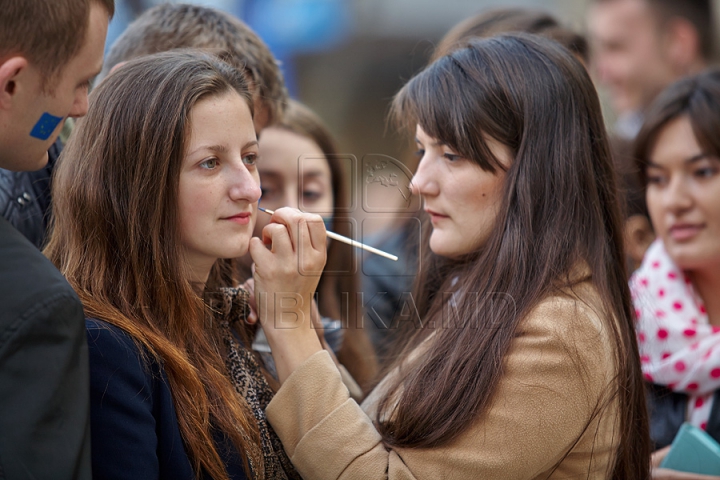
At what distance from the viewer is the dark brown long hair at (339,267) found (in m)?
2.86

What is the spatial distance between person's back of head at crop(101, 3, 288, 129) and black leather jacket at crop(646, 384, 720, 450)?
1.70 meters

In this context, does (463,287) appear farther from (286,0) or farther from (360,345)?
(286,0)

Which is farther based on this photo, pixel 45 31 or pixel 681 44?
pixel 681 44

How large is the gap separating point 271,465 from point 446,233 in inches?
32.0

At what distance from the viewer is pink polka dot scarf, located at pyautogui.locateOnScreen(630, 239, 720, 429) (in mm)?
2492

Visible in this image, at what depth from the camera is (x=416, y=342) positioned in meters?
2.28

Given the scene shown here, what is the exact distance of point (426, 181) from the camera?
2.08 m

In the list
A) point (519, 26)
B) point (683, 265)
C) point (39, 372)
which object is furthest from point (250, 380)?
point (519, 26)

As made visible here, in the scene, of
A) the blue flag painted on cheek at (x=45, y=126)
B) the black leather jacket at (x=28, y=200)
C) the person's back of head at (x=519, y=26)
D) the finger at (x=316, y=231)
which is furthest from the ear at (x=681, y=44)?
the blue flag painted on cheek at (x=45, y=126)

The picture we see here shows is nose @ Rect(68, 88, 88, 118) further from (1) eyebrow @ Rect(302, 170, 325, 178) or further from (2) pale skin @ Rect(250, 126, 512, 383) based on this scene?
(1) eyebrow @ Rect(302, 170, 325, 178)

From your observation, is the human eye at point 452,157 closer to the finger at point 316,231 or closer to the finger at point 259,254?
the finger at point 316,231

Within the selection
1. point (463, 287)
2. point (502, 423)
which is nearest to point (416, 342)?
point (463, 287)

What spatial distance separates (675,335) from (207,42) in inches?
78.1

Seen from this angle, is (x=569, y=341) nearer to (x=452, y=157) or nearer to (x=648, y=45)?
(x=452, y=157)
